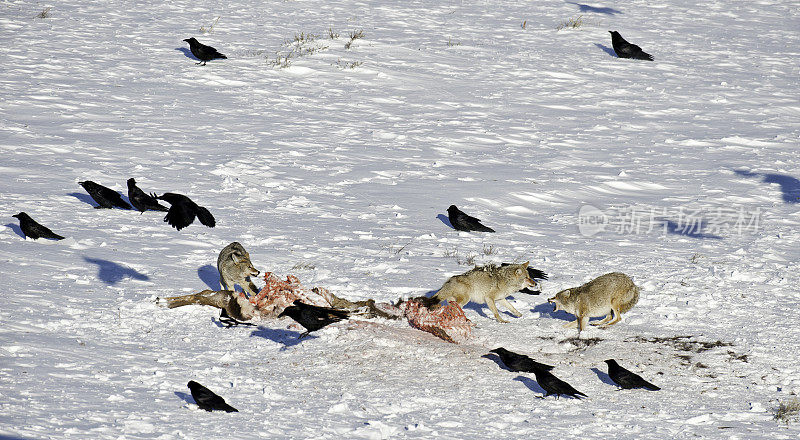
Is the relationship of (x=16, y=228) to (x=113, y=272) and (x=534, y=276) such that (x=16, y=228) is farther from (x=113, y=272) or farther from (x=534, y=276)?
(x=534, y=276)

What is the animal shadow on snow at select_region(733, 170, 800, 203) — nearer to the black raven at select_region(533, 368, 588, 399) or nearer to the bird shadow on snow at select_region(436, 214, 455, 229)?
the bird shadow on snow at select_region(436, 214, 455, 229)

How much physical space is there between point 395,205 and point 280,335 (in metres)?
4.25

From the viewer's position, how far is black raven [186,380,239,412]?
634 cm

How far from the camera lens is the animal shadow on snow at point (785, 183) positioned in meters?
12.6

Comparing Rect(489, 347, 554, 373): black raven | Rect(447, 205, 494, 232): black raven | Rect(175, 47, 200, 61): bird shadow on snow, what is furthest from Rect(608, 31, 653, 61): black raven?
Rect(489, 347, 554, 373): black raven

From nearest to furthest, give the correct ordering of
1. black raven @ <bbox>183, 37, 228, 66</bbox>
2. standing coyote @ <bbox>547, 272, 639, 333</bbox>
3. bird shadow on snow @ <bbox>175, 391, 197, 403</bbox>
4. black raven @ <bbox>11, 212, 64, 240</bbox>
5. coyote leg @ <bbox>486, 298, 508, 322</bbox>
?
bird shadow on snow @ <bbox>175, 391, 197, 403</bbox> < standing coyote @ <bbox>547, 272, 639, 333</bbox> < coyote leg @ <bbox>486, 298, 508, 322</bbox> < black raven @ <bbox>11, 212, 64, 240</bbox> < black raven @ <bbox>183, 37, 228, 66</bbox>

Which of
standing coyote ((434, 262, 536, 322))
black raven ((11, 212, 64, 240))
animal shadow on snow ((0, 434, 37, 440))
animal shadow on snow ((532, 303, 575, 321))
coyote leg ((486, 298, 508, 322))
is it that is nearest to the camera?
animal shadow on snow ((0, 434, 37, 440))

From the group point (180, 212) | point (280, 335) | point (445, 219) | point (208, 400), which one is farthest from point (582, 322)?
point (180, 212)

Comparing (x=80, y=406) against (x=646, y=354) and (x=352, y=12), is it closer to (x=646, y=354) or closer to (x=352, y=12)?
(x=646, y=354)

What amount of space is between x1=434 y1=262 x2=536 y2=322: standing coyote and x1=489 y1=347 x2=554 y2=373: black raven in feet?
3.95

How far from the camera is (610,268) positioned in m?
9.85

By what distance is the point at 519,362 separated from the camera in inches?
285

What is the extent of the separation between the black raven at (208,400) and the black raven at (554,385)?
268cm

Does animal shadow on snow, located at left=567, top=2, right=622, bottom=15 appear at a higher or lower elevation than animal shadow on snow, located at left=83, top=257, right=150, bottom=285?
higher
